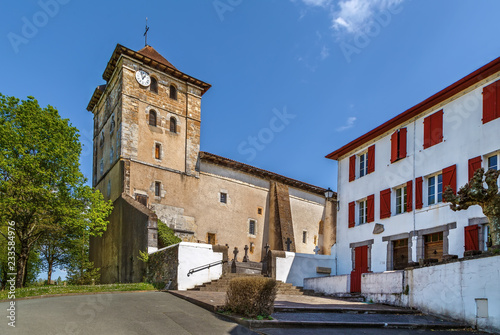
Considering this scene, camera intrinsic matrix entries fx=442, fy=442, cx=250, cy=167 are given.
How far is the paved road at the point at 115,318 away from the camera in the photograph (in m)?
8.74

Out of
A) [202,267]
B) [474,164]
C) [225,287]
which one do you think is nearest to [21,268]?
[202,267]

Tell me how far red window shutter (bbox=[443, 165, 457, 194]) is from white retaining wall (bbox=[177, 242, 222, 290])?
9.60 m

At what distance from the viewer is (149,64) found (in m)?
30.5

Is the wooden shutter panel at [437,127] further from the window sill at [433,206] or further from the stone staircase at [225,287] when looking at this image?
the stone staircase at [225,287]

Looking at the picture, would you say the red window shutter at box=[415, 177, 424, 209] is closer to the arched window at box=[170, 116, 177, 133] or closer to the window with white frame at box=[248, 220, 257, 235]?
the window with white frame at box=[248, 220, 257, 235]

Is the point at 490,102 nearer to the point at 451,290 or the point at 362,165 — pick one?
the point at 451,290

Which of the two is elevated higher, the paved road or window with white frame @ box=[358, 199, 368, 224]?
window with white frame @ box=[358, 199, 368, 224]

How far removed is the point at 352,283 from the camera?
56.5 feet

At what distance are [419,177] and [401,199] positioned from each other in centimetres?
153

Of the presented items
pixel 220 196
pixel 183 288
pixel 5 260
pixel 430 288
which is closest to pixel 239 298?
pixel 430 288

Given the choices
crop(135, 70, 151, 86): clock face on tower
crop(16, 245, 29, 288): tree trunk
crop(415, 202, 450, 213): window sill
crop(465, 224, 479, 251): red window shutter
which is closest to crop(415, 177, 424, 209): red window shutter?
crop(415, 202, 450, 213): window sill

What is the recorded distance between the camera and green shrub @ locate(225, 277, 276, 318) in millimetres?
9984

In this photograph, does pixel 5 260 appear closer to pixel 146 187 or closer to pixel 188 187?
pixel 146 187

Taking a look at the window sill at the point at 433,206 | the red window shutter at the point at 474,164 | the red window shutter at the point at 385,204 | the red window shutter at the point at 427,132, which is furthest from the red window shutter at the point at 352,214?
the red window shutter at the point at 474,164
